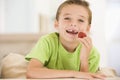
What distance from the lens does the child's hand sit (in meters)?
0.61

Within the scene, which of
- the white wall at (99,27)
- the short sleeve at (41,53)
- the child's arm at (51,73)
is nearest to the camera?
the child's arm at (51,73)

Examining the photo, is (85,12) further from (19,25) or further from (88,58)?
(19,25)

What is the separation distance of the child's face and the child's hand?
26mm

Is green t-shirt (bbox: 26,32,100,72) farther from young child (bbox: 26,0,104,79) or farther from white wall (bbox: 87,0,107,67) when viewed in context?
white wall (bbox: 87,0,107,67)

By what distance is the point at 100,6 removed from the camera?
90 centimetres

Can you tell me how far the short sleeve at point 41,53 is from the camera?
0.62 meters

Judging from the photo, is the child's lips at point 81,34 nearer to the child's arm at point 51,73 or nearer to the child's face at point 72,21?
the child's face at point 72,21

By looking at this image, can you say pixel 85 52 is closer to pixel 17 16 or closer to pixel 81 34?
pixel 81 34

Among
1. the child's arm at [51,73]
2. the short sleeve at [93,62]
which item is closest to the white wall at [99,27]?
the short sleeve at [93,62]

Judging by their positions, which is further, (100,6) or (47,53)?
(100,6)

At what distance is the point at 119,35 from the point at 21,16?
547mm

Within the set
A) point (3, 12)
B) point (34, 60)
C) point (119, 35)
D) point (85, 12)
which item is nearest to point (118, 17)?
point (119, 35)

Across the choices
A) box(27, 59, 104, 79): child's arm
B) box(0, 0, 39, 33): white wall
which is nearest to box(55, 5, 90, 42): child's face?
box(27, 59, 104, 79): child's arm

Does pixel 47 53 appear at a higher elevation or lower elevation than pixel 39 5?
lower
